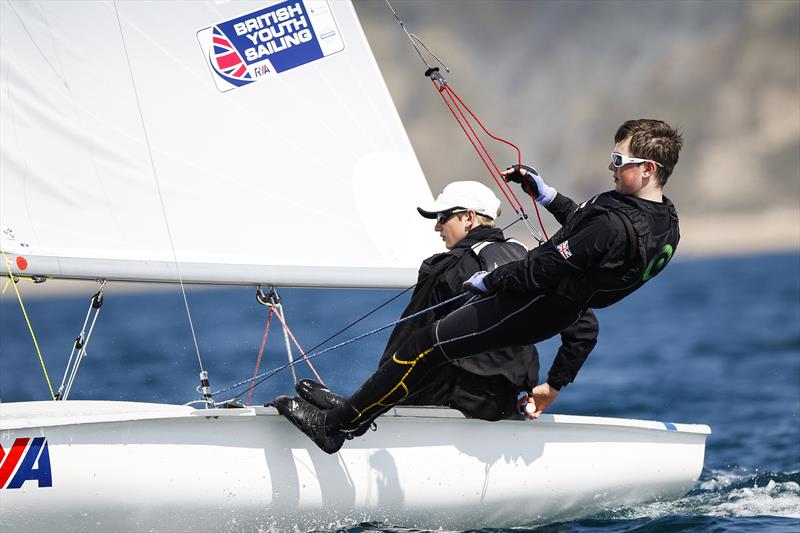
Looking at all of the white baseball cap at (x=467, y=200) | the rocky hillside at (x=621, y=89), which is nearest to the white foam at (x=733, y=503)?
the white baseball cap at (x=467, y=200)

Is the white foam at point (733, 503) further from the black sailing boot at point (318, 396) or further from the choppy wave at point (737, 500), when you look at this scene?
the black sailing boot at point (318, 396)

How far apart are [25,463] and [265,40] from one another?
5.94ft

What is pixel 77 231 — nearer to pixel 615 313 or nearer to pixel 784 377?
pixel 784 377

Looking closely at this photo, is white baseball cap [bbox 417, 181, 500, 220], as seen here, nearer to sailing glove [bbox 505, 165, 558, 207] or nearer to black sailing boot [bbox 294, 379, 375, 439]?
sailing glove [bbox 505, 165, 558, 207]

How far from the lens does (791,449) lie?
5945 mm

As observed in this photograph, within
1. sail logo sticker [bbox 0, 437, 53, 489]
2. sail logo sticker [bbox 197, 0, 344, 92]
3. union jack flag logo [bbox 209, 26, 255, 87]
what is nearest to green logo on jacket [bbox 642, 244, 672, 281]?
sail logo sticker [bbox 197, 0, 344, 92]

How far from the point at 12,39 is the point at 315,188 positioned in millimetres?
1255

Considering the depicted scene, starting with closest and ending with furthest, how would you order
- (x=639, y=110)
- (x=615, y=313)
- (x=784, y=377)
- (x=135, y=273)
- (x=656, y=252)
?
(x=656, y=252)
(x=135, y=273)
(x=784, y=377)
(x=615, y=313)
(x=639, y=110)

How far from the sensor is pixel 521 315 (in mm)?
3623

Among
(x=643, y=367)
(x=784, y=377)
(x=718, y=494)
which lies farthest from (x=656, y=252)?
(x=643, y=367)

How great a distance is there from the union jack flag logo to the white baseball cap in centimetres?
97

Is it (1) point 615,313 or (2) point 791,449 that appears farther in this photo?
(1) point 615,313

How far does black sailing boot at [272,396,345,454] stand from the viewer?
12.5ft

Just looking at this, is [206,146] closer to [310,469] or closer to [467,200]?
[467,200]
